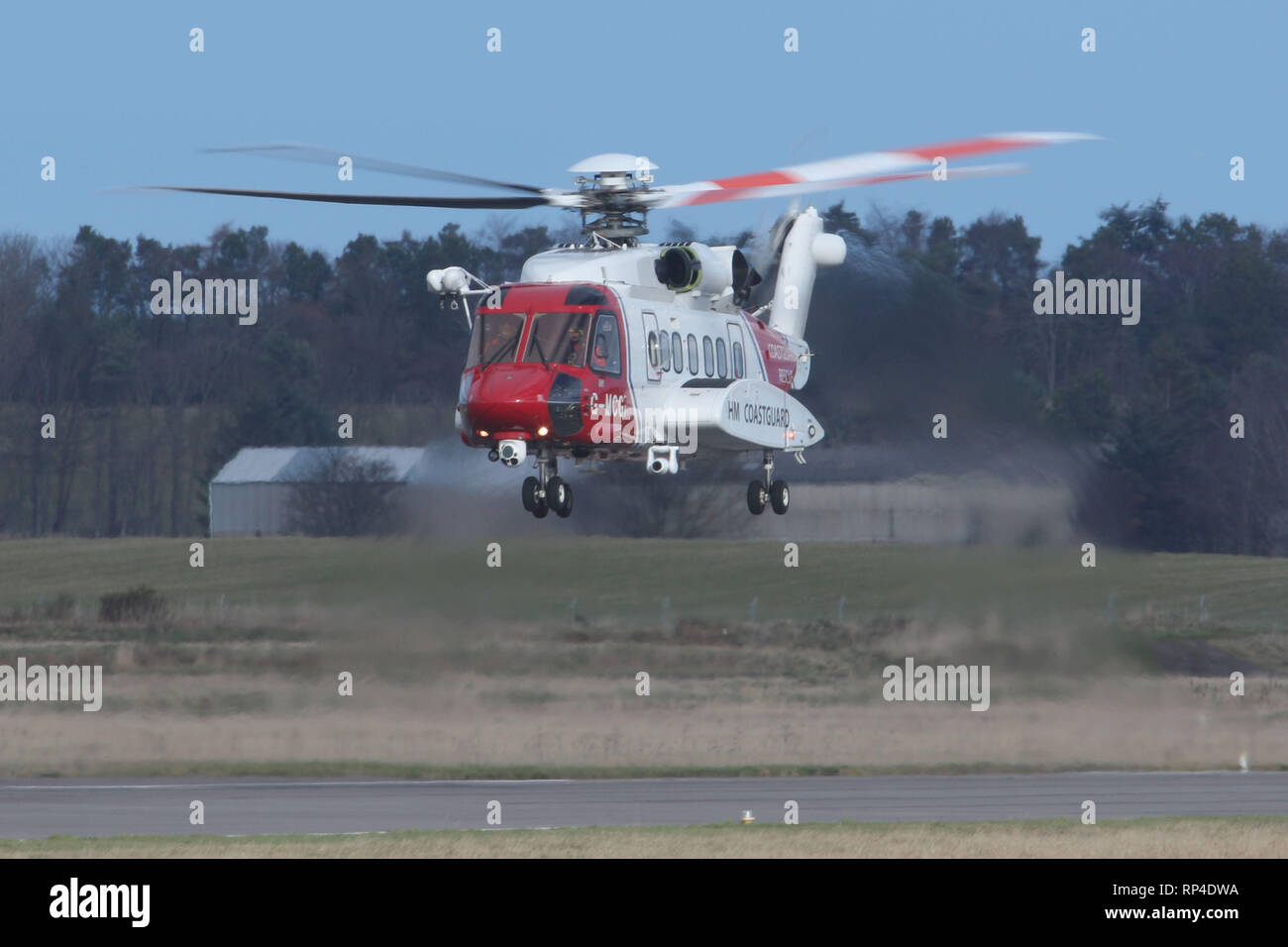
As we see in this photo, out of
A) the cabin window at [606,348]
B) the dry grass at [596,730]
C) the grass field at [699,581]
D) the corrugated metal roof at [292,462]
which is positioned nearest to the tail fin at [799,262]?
the cabin window at [606,348]

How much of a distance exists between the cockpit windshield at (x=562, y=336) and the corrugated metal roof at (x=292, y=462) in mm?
10392

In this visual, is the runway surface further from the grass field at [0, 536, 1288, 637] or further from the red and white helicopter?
the red and white helicopter

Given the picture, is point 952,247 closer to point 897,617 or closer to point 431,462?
point 897,617

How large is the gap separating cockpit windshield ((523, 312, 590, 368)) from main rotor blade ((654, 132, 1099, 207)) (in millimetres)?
1851

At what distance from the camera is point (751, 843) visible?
77.9ft

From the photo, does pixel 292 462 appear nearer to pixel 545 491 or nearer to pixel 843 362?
pixel 843 362

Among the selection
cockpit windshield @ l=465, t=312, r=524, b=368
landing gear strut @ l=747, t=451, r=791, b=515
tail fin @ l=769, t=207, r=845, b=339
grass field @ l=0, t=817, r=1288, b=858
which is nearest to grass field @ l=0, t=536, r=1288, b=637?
grass field @ l=0, t=817, r=1288, b=858

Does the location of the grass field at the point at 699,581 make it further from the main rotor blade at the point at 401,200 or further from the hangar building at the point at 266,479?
the main rotor blade at the point at 401,200

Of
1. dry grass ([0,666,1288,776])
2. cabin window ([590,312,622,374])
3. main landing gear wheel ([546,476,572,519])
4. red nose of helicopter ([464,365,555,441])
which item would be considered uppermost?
cabin window ([590,312,622,374])

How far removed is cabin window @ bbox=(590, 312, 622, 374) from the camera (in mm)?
21047

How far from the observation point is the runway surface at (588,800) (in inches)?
1064

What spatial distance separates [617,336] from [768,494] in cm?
334

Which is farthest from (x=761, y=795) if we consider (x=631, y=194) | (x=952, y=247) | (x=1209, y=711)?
(x=952, y=247)

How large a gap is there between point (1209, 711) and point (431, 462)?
15.3 metres
